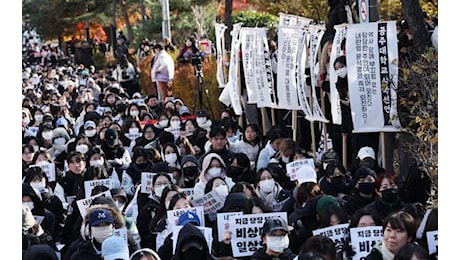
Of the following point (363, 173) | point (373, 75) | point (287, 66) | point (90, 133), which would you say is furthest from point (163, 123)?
point (363, 173)

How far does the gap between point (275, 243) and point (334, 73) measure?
5273 mm

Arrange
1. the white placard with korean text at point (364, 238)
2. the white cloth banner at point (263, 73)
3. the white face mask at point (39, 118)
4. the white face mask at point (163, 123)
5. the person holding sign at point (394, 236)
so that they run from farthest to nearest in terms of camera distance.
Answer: the white face mask at point (39, 118)
the white face mask at point (163, 123)
the white cloth banner at point (263, 73)
the white placard with korean text at point (364, 238)
the person holding sign at point (394, 236)

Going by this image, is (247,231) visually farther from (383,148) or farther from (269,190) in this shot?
(383,148)

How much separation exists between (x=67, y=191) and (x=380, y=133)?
12.5ft

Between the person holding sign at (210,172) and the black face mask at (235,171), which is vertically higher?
the person holding sign at (210,172)

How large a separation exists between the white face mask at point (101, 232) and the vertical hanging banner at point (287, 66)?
7.00 meters

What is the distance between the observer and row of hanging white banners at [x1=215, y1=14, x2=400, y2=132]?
473 inches

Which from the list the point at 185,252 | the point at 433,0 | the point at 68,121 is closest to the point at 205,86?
the point at 68,121

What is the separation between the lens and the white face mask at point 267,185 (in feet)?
35.0

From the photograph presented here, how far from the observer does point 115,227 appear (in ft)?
28.1

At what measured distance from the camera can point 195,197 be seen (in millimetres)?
10547

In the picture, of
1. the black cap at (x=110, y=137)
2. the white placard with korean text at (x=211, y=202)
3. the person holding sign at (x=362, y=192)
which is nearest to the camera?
the person holding sign at (x=362, y=192)

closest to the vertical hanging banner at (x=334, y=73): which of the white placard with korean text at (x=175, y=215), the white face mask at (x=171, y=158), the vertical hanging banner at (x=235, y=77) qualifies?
the white face mask at (x=171, y=158)

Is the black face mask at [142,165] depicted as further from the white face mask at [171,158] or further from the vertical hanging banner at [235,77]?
the vertical hanging banner at [235,77]
